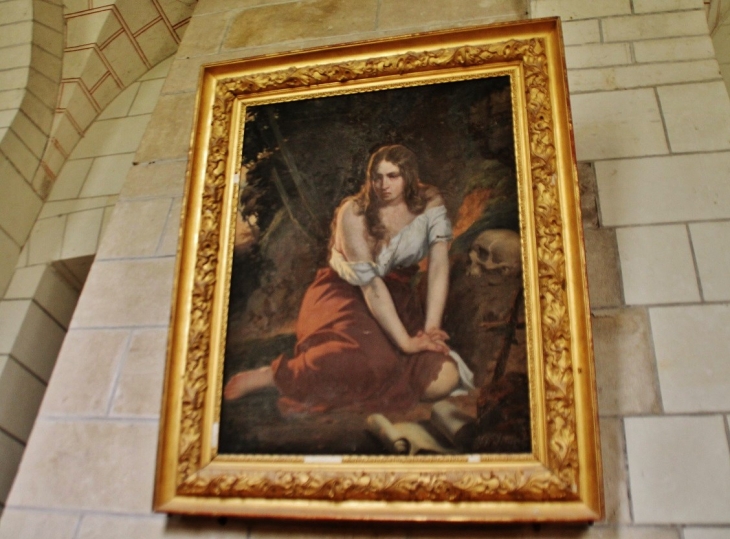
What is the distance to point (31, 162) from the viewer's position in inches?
157

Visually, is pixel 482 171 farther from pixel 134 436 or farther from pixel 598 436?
pixel 134 436

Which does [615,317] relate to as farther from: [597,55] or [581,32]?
[581,32]

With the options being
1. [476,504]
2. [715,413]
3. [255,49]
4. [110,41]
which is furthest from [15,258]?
[715,413]

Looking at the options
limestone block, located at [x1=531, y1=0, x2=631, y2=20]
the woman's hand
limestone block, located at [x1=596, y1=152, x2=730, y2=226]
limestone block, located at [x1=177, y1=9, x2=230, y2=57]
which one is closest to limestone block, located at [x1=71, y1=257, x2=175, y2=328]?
the woman's hand

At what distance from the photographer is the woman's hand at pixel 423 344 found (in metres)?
2.27

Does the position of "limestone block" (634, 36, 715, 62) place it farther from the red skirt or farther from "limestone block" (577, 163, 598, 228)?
the red skirt

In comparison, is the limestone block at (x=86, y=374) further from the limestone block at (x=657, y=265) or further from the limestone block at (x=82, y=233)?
the limestone block at (x=657, y=265)

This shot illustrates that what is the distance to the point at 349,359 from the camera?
7.64ft

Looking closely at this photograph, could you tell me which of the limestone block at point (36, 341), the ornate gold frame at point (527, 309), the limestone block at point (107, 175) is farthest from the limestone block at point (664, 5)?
the limestone block at point (36, 341)

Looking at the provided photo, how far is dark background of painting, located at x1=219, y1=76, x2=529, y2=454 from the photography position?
221 cm

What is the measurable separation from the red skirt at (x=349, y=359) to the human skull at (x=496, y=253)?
223 mm

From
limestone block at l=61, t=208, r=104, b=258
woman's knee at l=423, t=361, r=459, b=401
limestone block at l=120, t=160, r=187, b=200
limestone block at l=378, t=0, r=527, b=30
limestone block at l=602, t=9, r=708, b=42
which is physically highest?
limestone block at l=378, t=0, r=527, b=30

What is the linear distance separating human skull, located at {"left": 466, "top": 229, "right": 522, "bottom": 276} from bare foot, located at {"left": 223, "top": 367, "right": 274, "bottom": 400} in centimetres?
70

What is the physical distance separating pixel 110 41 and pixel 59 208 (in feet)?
3.16
